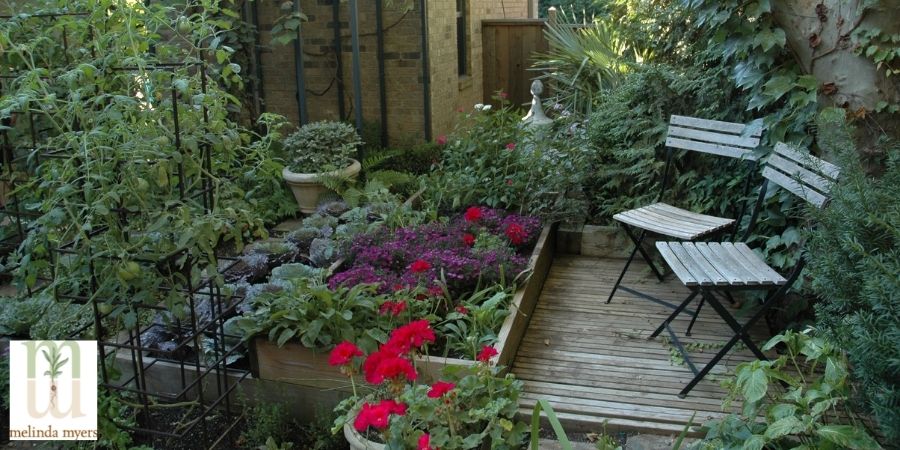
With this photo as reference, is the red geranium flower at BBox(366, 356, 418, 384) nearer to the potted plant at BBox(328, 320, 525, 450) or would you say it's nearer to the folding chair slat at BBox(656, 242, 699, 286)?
the potted plant at BBox(328, 320, 525, 450)

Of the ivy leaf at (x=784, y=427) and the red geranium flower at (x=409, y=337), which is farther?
the red geranium flower at (x=409, y=337)

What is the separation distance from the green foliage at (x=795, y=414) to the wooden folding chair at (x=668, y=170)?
1281 mm

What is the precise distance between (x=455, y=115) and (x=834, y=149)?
6.05m

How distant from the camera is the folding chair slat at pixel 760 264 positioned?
3393mm

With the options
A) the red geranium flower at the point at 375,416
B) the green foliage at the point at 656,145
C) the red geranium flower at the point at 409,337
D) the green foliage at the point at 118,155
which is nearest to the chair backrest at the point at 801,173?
the green foliage at the point at 656,145

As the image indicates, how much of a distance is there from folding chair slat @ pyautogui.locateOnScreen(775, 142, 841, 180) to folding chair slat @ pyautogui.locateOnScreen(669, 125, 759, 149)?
13.2 inches

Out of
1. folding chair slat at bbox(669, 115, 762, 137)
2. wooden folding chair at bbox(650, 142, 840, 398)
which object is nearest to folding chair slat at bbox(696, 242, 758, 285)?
wooden folding chair at bbox(650, 142, 840, 398)

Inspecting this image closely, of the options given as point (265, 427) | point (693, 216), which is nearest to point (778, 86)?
point (693, 216)

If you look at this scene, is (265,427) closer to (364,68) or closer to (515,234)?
(515,234)

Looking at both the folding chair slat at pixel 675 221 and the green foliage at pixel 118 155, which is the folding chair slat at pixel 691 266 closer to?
the folding chair slat at pixel 675 221

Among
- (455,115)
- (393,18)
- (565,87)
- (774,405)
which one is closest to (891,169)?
(774,405)

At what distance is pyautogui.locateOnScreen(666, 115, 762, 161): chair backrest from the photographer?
4145 millimetres

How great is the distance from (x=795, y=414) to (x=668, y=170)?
237 centimetres

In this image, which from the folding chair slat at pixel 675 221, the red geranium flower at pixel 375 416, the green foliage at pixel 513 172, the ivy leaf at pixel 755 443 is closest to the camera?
the red geranium flower at pixel 375 416
